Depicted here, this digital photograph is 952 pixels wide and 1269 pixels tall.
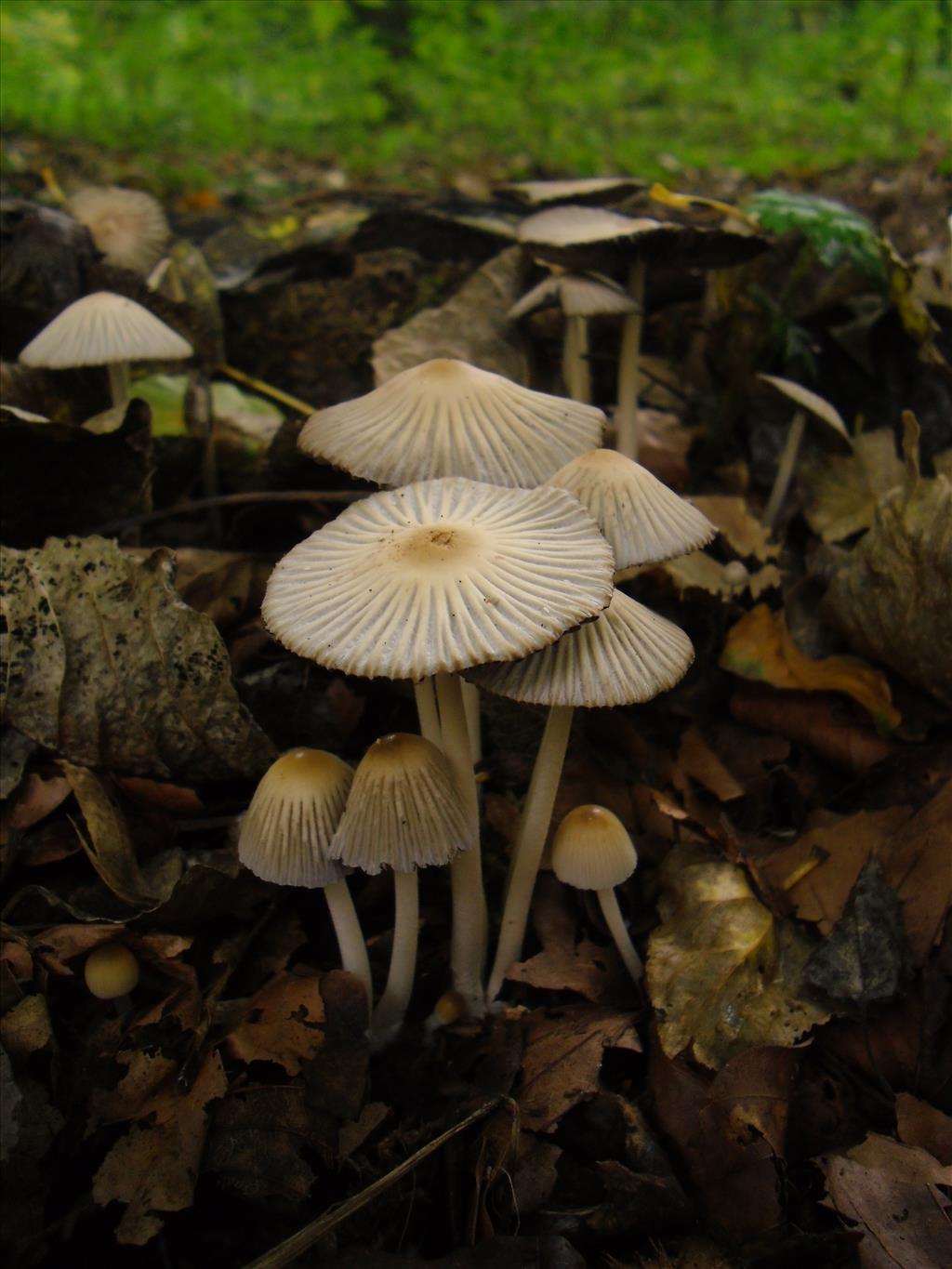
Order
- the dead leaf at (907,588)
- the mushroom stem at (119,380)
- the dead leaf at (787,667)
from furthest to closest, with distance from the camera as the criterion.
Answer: the mushroom stem at (119,380), the dead leaf at (787,667), the dead leaf at (907,588)

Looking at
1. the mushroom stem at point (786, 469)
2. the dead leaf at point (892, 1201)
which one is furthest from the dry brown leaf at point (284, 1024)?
the mushroom stem at point (786, 469)

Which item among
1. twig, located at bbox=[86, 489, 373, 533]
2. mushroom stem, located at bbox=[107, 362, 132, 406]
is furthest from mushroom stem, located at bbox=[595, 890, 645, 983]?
mushroom stem, located at bbox=[107, 362, 132, 406]

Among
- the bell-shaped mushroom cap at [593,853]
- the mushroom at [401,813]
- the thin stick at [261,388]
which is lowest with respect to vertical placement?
the bell-shaped mushroom cap at [593,853]

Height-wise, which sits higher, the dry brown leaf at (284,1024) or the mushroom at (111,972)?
the mushroom at (111,972)

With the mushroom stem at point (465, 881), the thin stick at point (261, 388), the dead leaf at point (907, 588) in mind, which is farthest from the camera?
the thin stick at point (261, 388)

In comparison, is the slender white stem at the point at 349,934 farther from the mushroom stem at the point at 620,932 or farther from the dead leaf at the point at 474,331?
the dead leaf at the point at 474,331

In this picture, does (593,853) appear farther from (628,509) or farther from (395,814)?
(628,509)

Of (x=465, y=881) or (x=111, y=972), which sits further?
(x=465, y=881)

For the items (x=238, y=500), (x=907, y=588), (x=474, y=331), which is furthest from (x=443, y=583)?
(x=474, y=331)
